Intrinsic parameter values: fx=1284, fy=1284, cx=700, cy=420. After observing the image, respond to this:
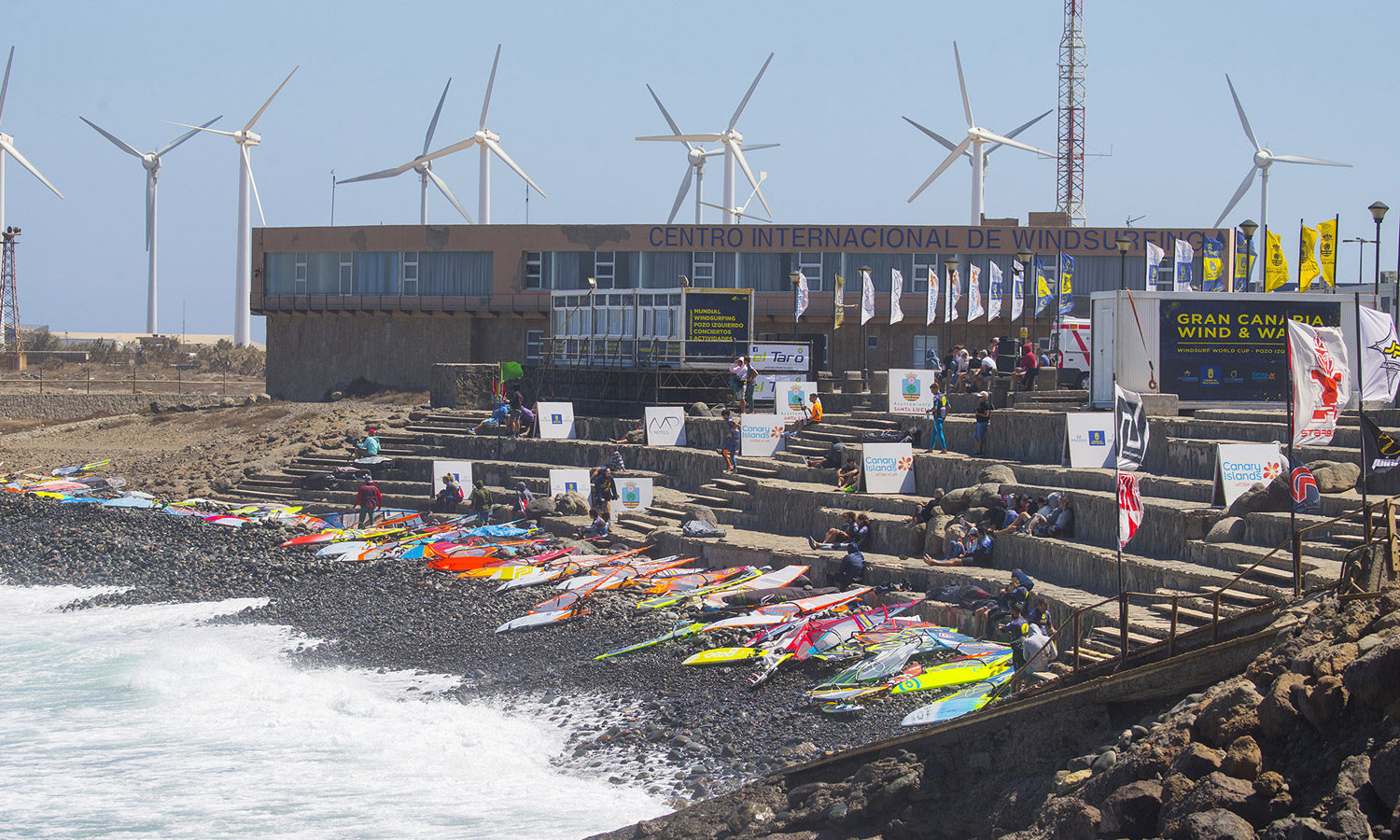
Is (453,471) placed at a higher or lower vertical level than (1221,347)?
lower

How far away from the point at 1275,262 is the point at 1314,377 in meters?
13.8

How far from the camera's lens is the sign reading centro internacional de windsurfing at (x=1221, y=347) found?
75.6ft

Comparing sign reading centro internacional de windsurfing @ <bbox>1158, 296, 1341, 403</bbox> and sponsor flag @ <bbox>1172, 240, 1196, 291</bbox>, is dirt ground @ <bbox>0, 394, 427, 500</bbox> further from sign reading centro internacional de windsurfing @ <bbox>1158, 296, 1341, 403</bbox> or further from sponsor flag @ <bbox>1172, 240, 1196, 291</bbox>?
sign reading centro internacional de windsurfing @ <bbox>1158, 296, 1341, 403</bbox>

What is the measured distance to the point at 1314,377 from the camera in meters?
13.2

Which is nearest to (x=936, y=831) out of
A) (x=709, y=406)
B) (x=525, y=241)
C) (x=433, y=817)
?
(x=433, y=817)

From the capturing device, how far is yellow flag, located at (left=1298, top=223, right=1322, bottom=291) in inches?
942

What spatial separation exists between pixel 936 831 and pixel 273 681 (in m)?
12.3

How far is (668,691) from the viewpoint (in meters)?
17.4

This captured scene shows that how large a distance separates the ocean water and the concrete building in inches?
784

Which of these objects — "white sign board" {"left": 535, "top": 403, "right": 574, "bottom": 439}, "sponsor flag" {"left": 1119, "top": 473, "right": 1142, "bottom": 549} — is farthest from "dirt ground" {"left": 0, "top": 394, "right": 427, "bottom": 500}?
"sponsor flag" {"left": 1119, "top": 473, "right": 1142, "bottom": 549}

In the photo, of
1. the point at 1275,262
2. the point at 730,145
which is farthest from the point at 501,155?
the point at 1275,262

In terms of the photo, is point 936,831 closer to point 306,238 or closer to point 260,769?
point 260,769

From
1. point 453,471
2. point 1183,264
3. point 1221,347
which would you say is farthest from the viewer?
point 1183,264

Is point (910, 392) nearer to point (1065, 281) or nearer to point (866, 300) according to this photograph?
point (1065, 281)
